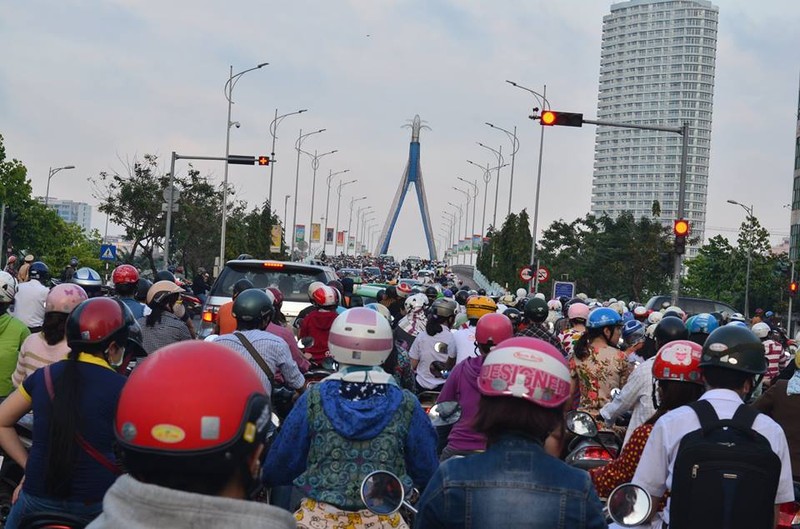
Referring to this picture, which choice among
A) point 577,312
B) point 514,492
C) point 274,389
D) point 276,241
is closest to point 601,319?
point 274,389

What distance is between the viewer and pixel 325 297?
38.4 ft

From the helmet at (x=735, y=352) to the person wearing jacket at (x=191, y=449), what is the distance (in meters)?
2.84

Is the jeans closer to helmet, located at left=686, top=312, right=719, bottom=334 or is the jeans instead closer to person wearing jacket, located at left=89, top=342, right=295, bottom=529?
person wearing jacket, located at left=89, top=342, right=295, bottom=529

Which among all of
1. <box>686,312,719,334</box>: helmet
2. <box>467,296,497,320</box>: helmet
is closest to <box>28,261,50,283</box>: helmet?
<box>467,296,497,320</box>: helmet

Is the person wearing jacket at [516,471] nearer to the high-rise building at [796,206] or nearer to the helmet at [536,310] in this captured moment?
the helmet at [536,310]

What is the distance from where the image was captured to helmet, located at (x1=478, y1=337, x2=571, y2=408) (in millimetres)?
3758

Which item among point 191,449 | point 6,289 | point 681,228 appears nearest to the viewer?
point 191,449

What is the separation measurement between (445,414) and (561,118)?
17.3m

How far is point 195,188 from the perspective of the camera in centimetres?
5978

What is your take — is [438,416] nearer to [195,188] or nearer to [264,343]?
[264,343]

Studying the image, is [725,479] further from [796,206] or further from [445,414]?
[796,206]

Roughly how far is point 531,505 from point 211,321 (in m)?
11.5

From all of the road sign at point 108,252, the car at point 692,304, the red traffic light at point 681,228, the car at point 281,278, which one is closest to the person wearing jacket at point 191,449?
the car at point 281,278

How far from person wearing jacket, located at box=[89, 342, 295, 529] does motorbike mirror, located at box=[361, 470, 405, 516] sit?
1.59 m
